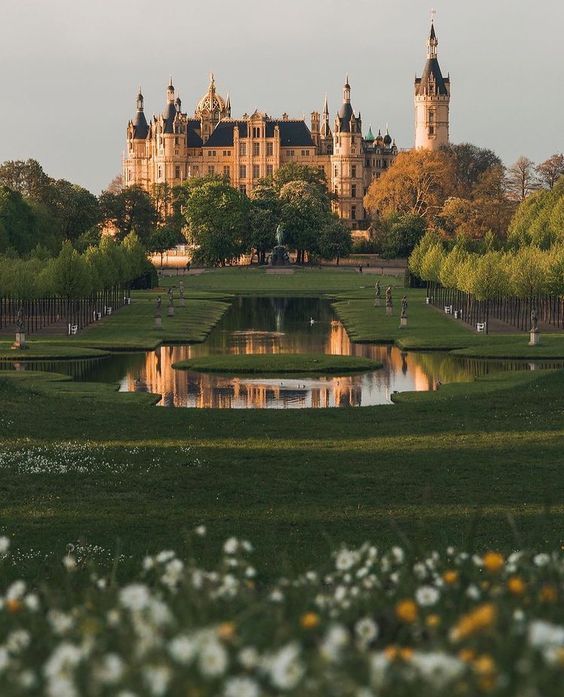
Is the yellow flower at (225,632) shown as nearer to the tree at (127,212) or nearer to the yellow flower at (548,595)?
the yellow flower at (548,595)

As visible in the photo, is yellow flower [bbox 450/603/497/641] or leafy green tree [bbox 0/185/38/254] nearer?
yellow flower [bbox 450/603/497/641]

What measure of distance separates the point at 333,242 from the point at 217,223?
44.9 feet

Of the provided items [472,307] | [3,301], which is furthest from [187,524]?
[472,307]

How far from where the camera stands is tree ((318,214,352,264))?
163750 millimetres

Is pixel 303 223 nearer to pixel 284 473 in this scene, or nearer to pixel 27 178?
pixel 27 178

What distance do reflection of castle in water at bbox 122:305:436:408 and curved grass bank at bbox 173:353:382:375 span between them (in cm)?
89

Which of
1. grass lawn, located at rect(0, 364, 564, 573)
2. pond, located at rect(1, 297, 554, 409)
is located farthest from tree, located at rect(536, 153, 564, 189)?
grass lawn, located at rect(0, 364, 564, 573)

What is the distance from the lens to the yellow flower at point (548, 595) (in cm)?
811

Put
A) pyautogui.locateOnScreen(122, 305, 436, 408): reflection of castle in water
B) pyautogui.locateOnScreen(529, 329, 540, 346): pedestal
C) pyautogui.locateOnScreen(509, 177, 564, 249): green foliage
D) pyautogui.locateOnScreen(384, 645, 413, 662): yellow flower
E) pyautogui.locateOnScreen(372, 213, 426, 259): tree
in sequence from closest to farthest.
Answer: pyautogui.locateOnScreen(384, 645, 413, 662): yellow flower → pyautogui.locateOnScreen(122, 305, 436, 408): reflection of castle in water → pyautogui.locateOnScreen(529, 329, 540, 346): pedestal → pyautogui.locateOnScreen(509, 177, 564, 249): green foliage → pyautogui.locateOnScreen(372, 213, 426, 259): tree

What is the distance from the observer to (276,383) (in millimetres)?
45688

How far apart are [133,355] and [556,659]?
50523mm

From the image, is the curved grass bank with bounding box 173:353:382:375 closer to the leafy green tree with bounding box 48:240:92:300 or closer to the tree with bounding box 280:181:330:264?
the leafy green tree with bounding box 48:240:92:300

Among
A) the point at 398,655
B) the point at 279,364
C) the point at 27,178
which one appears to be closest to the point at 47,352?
the point at 279,364

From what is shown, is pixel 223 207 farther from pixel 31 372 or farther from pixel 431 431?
pixel 431 431
